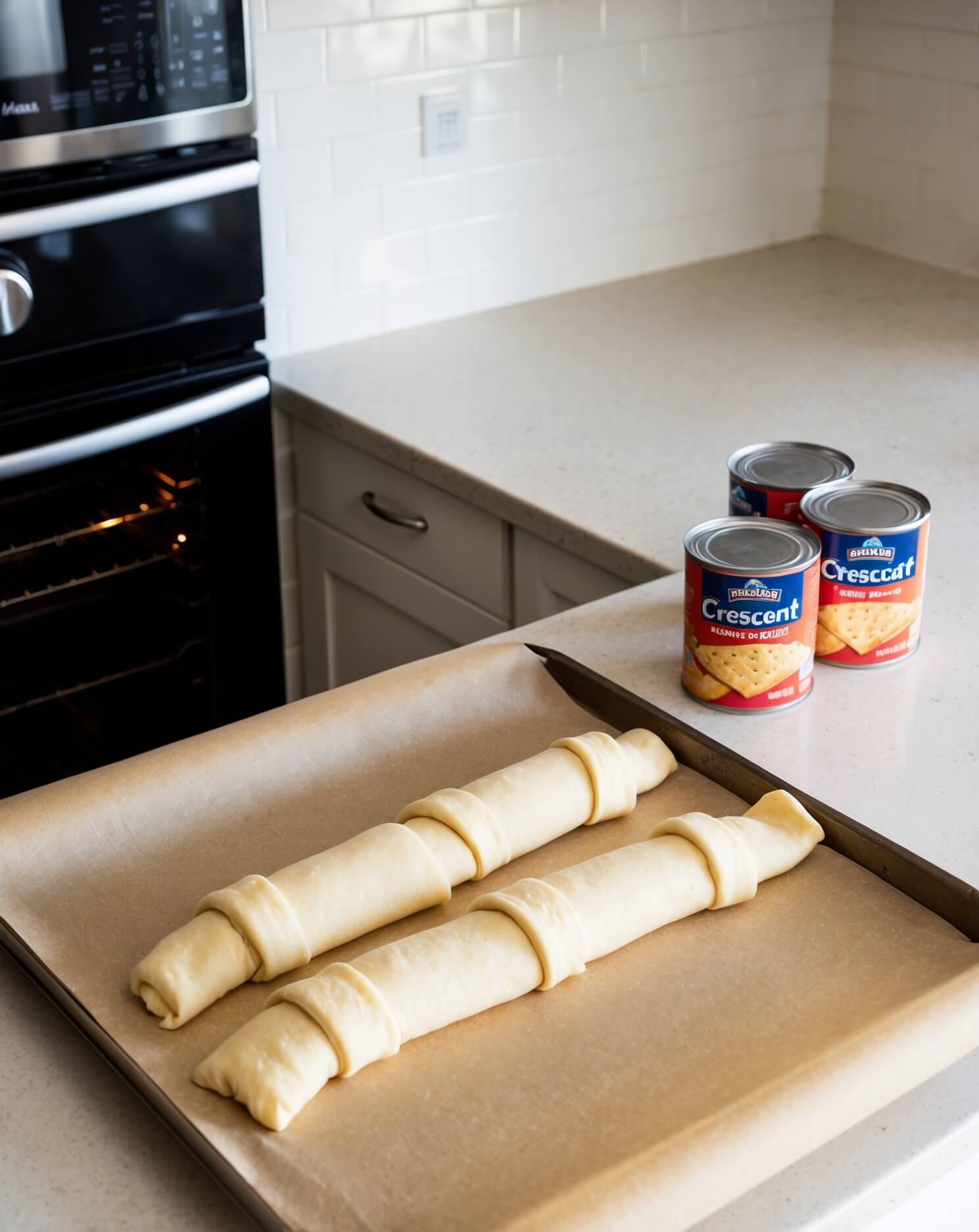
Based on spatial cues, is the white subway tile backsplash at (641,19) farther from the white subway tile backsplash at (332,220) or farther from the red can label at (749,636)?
the red can label at (749,636)

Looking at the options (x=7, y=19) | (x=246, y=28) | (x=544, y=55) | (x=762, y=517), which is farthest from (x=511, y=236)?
(x=762, y=517)

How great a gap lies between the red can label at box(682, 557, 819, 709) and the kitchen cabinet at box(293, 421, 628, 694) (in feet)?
1.21

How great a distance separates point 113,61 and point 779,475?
877 mm

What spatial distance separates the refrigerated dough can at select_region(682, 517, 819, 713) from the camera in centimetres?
109

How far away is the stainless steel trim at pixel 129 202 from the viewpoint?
1.55 metres

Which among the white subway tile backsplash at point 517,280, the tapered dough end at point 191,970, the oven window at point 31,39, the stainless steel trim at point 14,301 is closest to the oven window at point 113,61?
the oven window at point 31,39

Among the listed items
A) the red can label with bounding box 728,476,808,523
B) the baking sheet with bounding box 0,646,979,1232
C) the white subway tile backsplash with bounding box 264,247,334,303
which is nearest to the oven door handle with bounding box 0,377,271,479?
the white subway tile backsplash with bounding box 264,247,334,303

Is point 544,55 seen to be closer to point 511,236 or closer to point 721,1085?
point 511,236

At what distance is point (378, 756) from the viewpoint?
1.11 m

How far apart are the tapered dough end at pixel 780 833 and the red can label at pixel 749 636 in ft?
0.48

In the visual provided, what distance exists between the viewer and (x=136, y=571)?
5.96 ft

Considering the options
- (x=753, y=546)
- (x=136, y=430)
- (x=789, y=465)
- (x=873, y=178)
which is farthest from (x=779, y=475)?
(x=873, y=178)

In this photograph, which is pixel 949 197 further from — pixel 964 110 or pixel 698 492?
pixel 698 492

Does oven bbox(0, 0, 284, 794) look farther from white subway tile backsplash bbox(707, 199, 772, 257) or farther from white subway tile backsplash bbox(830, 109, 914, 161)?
white subway tile backsplash bbox(830, 109, 914, 161)
